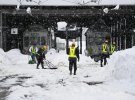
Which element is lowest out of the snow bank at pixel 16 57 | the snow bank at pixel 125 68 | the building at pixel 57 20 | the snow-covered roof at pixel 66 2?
the snow bank at pixel 16 57

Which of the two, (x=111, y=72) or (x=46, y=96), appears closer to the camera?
(x=46, y=96)

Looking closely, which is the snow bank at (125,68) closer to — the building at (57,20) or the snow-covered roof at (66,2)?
the building at (57,20)

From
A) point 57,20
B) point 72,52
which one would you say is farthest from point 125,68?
point 57,20

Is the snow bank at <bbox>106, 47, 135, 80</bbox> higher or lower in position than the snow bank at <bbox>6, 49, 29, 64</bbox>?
higher

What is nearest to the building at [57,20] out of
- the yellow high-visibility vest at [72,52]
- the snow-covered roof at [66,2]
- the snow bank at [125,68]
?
the snow-covered roof at [66,2]

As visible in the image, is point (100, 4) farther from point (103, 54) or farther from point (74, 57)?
point (74, 57)

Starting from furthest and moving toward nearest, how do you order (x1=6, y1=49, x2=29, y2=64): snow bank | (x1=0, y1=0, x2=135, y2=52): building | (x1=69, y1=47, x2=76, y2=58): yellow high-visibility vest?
(x1=0, y1=0, x2=135, y2=52): building → (x1=6, y1=49, x2=29, y2=64): snow bank → (x1=69, y1=47, x2=76, y2=58): yellow high-visibility vest

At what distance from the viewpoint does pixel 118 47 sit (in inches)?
1431

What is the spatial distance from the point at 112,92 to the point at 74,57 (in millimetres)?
6312

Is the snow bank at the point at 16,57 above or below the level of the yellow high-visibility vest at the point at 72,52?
below

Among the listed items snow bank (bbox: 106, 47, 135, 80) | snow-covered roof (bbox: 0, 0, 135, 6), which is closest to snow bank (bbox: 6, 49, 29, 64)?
snow-covered roof (bbox: 0, 0, 135, 6)

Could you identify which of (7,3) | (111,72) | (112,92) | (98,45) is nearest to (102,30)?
(98,45)

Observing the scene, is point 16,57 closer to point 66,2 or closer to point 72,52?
point 66,2

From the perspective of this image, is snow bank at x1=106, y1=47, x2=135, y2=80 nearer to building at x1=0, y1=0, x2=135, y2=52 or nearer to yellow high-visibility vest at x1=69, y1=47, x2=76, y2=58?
yellow high-visibility vest at x1=69, y1=47, x2=76, y2=58
